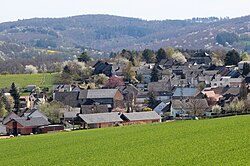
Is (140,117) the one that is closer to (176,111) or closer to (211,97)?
(176,111)

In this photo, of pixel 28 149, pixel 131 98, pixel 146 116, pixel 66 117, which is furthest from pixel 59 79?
pixel 28 149

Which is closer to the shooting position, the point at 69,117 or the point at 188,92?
the point at 69,117

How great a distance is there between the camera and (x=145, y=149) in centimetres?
3080

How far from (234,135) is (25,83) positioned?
249ft

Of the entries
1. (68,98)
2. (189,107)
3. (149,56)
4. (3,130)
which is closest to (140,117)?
(189,107)

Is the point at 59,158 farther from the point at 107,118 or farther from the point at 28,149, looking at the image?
the point at 107,118

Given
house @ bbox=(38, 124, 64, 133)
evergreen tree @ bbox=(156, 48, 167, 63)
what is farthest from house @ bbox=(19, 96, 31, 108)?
evergreen tree @ bbox=(156, 48, 167, 63)

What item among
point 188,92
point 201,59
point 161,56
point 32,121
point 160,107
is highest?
point 161,56

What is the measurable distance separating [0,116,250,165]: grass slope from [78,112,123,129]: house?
16988 mm

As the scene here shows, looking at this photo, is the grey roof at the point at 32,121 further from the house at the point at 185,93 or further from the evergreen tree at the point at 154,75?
the evergreen tree at the point at 154,75

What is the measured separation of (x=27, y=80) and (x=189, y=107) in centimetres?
4625

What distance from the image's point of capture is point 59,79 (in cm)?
10362

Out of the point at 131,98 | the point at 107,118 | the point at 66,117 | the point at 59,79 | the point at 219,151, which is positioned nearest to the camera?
the point at 219,151

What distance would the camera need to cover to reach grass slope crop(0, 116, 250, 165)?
25.8 meters
